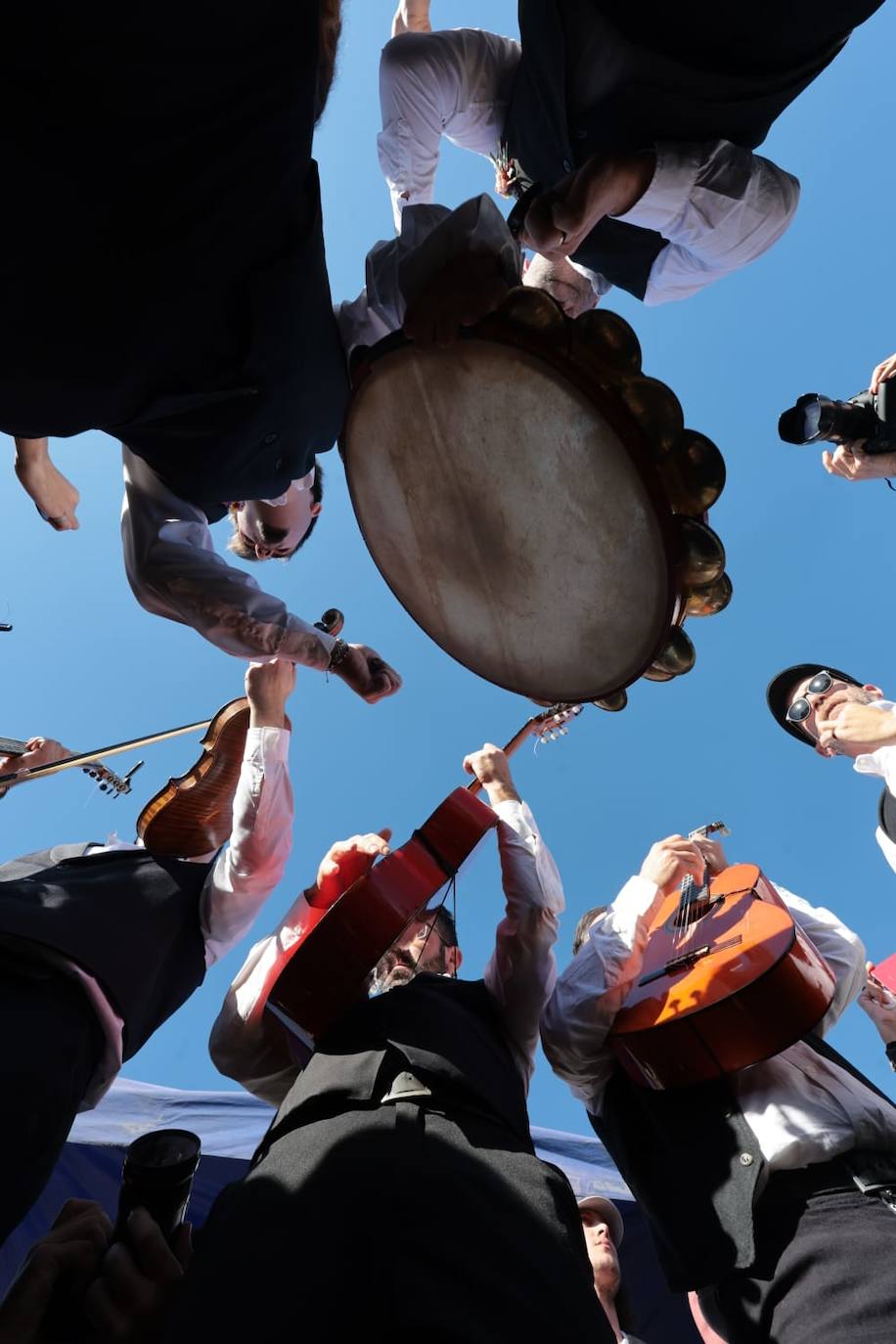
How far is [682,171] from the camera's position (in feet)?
6.87

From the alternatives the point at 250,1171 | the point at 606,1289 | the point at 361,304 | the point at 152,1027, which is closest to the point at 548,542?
the point at 361,304

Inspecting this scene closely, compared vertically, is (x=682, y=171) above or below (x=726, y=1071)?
above

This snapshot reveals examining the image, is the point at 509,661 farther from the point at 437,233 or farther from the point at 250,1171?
the point at 250,1171

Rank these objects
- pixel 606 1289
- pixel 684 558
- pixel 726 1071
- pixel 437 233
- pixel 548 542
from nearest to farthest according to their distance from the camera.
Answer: pixel 684 558 → pixel 437 233 → pixel 548 542 → pixel 726 1071 → pixel 606 1289

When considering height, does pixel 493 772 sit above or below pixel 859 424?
below

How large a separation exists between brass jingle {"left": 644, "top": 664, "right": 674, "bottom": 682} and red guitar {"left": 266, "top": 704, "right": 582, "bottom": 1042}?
914mm

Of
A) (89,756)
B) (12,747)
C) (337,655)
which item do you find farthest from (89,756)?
(337,655)

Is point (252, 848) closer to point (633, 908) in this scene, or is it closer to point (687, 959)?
point (633, 908)

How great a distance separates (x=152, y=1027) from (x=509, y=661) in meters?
1.70

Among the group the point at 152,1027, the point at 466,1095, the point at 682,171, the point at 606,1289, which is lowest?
the point at 606,1289

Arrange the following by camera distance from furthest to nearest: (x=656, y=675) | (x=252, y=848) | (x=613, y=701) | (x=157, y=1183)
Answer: (x=252, y=848), (x=613, y=701), (x=656, y=675), (x=157, y=1183)

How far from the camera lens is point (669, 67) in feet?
6.90

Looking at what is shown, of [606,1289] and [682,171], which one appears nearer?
[682,171]

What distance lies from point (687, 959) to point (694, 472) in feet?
5.79
